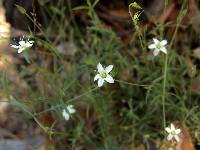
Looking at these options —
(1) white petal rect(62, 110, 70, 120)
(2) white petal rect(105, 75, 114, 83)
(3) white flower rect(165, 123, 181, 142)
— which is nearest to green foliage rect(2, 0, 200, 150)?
(1) white petal rect(62, 110, 70, 120)

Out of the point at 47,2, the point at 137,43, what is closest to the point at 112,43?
the point at 137,43

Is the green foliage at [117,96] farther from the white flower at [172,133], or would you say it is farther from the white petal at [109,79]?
the white petal at [109,79]

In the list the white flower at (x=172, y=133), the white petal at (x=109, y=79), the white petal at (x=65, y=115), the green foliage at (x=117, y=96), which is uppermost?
the green foliage at (x=117, y=96)

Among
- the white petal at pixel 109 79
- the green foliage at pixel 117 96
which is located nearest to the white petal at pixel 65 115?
the green foliage at pixel 117 96

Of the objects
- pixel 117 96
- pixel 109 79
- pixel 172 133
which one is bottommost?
pixel 172 133

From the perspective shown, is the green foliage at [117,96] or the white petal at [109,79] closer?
the white petal at [109,79]

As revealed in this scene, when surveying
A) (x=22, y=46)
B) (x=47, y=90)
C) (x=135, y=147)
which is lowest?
(x=135, y=147)

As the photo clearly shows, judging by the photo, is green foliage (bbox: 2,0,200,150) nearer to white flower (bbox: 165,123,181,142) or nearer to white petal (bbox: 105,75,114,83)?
white flower (bbox: 165,123,181,142)

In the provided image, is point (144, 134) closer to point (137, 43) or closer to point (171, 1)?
point (137, 43)

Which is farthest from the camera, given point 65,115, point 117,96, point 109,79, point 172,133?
point 117,96

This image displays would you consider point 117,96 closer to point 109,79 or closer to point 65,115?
point 65,115

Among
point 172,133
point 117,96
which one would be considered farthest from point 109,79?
point 117,96
